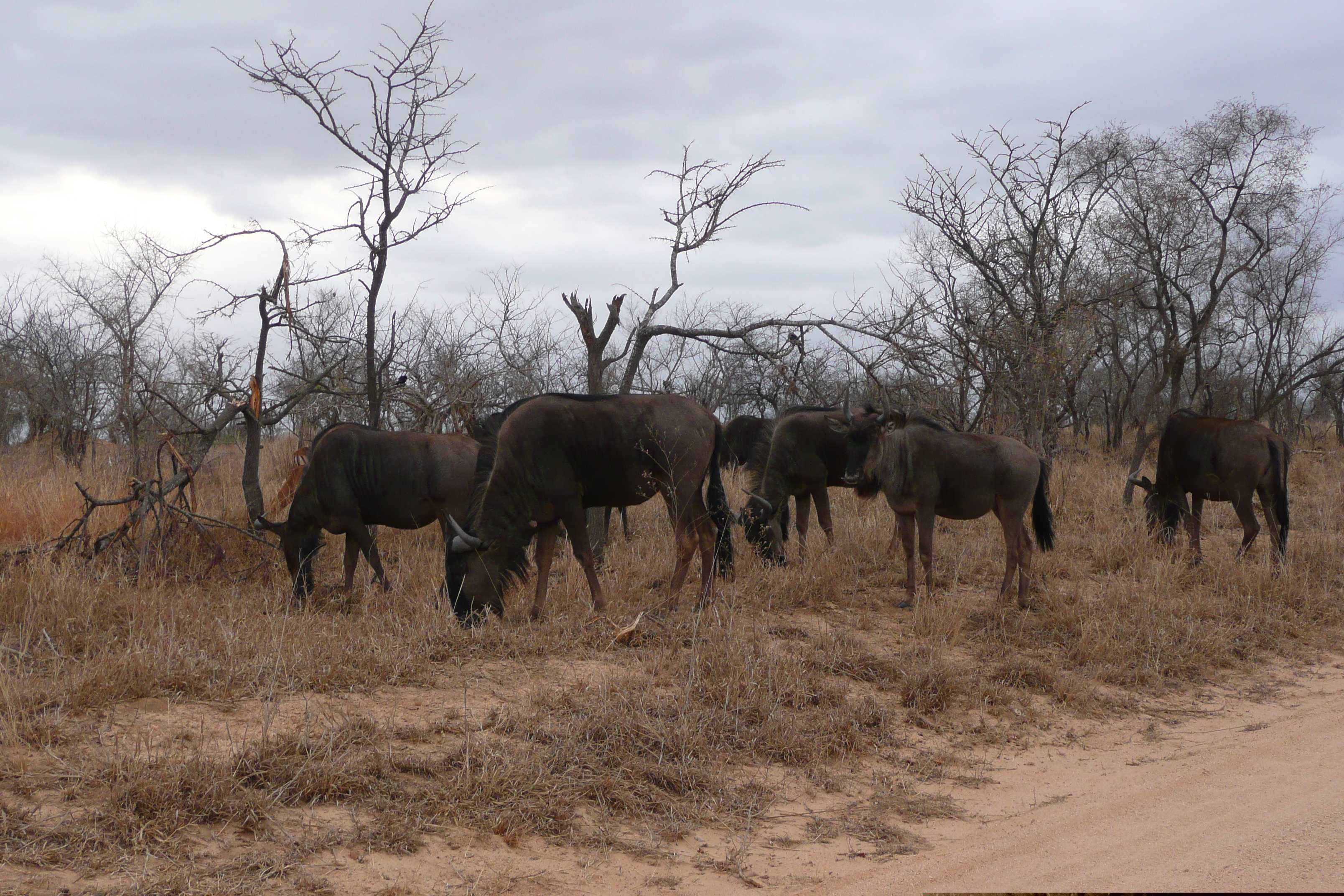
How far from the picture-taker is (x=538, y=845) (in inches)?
159

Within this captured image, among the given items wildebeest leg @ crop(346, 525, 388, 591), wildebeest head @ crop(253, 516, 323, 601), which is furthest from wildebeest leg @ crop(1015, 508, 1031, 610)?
wildebeest head @ crop(253, 516, 323, 601)

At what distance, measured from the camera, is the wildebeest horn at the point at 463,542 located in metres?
7.49

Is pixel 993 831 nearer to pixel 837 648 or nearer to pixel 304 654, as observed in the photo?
pixel 837 648

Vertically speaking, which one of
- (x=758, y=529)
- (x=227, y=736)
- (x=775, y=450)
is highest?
(x=775, y=450)

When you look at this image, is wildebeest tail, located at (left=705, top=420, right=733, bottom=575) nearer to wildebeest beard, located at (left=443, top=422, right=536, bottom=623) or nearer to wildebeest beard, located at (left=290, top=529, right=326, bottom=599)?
wildebeest beard, located at (left=443, top=422, right=536, bottom=623)

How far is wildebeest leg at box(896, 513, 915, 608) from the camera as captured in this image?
28.3 ft

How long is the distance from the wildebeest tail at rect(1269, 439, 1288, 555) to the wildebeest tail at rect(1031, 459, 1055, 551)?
271cm

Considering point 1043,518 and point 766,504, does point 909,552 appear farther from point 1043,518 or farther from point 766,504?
point 1043,518

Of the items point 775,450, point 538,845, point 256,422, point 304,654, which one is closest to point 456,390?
point 256,422

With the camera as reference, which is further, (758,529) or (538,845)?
(758,529)

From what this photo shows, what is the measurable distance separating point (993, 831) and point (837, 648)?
2.41m

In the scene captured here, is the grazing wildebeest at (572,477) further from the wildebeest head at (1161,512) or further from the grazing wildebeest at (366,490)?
the wildebeest head at (1161,512)

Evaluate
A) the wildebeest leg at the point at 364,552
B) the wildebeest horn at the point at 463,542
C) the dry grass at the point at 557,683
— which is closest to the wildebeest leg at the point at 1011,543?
the dry grass at the point at 557,683

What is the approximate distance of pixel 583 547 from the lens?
764 cm
